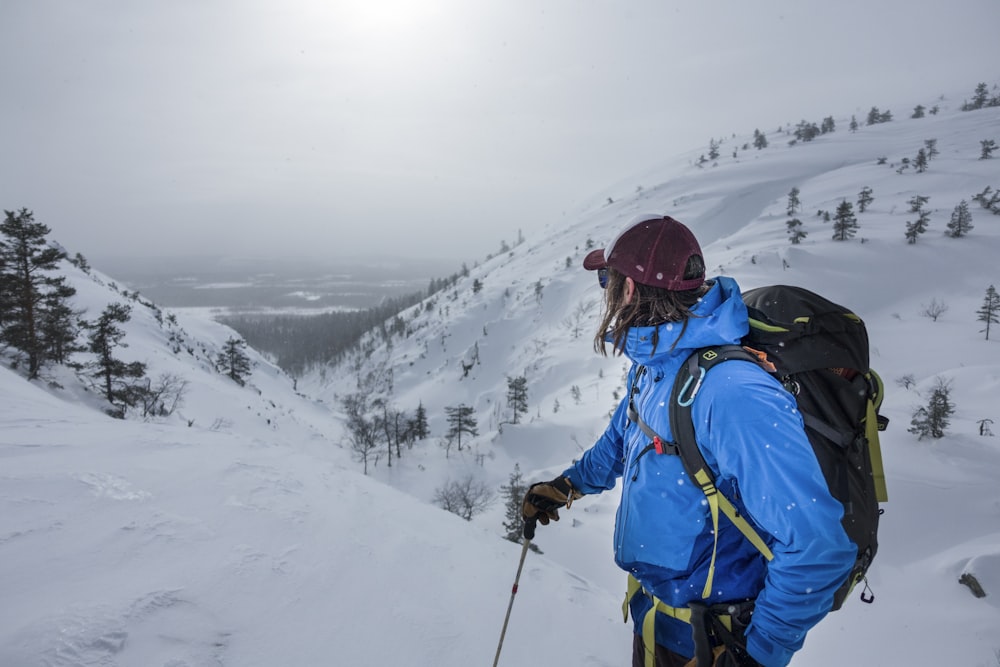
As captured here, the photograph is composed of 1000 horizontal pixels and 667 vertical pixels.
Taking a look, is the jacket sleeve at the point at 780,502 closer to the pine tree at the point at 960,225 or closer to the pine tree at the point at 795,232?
the pine tree at the point at 795,232

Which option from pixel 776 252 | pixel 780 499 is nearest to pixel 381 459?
pixel 780 499

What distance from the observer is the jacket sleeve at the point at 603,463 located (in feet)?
10.3

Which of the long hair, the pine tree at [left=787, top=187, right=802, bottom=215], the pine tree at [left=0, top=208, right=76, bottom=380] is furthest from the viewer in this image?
the pine tree at [left=787, top=187, right=802, bottom=215]

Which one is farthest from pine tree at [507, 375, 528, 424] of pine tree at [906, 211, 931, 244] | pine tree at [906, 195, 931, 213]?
pine tree at [906, 195, 931, 213]

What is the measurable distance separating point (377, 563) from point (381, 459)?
42144mm

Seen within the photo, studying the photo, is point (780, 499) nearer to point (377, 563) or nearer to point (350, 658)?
point (350, 658)

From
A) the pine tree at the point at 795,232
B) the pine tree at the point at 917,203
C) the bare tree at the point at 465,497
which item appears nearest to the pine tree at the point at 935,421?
the bare tree at the point at 465,497

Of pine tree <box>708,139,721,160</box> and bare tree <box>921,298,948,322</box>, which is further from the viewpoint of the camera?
pine tree <box>708,139,721,160</box>

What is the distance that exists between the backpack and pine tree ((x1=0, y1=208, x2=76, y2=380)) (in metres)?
23.9

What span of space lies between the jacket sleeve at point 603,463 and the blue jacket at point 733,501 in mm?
411

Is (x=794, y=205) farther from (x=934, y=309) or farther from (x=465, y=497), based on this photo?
(x=465, y=497)

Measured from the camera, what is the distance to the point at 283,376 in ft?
207

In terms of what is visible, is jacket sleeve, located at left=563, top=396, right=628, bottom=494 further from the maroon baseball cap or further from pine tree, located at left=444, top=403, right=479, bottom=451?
pine tree, located at left=444, top=403, right=479, bottom=451

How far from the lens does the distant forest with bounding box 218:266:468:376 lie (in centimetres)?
12900
